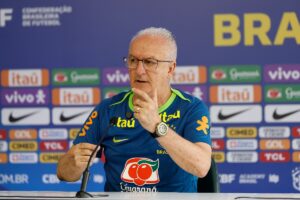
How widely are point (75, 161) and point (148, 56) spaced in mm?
467

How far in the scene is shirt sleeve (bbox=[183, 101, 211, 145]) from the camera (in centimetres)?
211

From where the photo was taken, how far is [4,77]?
159 inches

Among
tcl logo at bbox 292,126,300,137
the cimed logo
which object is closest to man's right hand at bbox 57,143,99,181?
the cimed logo

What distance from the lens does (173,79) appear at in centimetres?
384

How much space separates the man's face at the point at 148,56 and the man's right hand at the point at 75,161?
303 mm

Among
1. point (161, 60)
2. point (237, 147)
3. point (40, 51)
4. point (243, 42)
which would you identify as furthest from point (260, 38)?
point (161, 60)

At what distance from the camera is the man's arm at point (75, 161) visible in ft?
6.56

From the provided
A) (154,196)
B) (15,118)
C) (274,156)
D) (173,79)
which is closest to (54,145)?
(15,118)

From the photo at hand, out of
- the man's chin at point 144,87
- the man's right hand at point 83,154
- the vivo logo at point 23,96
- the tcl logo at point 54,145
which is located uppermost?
the vivo logo at point 23,96

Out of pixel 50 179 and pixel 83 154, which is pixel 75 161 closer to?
pixel 83 154

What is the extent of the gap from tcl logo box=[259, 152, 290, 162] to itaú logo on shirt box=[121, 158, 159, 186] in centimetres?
180

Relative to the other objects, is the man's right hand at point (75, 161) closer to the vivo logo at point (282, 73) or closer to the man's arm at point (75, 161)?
the man's arm at point (75, 161)

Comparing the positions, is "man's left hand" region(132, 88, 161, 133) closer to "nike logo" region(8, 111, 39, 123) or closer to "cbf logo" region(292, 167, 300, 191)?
"cbf logo" region(292, 167, 300, 191)

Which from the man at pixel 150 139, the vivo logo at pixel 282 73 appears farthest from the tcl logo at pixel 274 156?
the man at pixel 150 139
